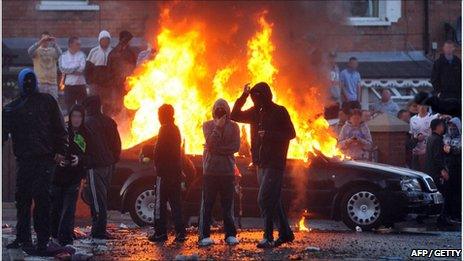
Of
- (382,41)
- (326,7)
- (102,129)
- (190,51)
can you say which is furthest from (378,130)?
(102,129)

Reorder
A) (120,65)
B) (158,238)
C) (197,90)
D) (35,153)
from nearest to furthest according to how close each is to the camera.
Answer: (35,153) < (158,238) < (197,90) < (120,65)

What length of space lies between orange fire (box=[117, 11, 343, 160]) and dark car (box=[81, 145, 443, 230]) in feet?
1.49

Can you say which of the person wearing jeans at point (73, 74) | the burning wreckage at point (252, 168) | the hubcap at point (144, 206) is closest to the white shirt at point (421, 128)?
→ the burning wreckage at point (252, 168)

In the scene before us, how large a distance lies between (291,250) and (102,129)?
2845 mm

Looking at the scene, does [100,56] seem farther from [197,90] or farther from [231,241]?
[231,241]

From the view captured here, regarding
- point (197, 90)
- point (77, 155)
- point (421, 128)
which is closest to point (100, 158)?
point (77, 155)

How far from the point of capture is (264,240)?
12430mm

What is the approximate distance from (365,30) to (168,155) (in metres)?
12.5

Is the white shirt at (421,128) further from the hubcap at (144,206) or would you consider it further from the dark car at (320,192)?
the hubcap at (144,206)

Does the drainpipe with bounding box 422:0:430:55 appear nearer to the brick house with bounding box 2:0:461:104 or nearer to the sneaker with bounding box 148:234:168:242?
the brick house with bounding box 2:0:461:104

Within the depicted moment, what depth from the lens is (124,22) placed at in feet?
77.9

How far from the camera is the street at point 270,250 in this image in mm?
11711

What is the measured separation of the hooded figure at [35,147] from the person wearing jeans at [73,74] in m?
7.42

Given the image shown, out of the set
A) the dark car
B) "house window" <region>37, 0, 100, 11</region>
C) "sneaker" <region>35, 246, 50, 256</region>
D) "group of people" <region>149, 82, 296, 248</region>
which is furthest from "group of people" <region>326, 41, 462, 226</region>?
"house window" <region>37, 0, 100, 11</region>
